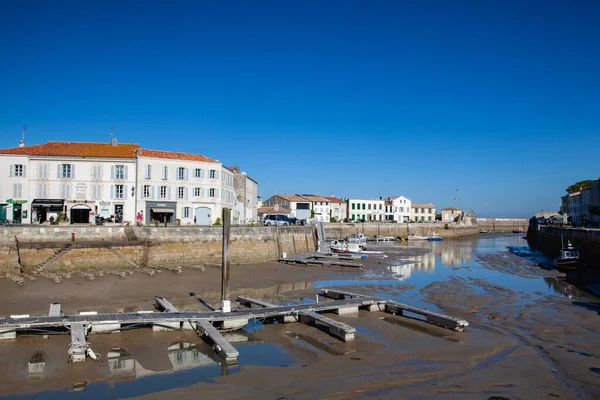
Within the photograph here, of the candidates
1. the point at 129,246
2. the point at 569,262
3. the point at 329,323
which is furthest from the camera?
the point at 569,262

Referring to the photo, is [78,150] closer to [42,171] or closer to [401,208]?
[42,171]

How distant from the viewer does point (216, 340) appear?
1316 cm

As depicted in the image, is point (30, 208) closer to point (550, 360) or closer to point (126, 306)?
point (126, 306)

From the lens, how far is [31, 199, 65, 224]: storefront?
35.2 m

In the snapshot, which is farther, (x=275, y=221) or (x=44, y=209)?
(x=275, y=221)

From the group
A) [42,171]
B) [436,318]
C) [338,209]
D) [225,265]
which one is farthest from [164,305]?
[338,209]

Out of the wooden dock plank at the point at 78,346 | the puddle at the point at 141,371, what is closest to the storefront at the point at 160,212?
the wooden dock plank at the point at 78,346

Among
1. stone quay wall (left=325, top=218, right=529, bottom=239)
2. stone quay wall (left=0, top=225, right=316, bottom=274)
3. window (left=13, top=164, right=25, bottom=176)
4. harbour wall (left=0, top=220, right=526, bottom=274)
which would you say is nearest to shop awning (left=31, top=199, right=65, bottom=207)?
window (left=13, top=164, right=25, bottom=176)

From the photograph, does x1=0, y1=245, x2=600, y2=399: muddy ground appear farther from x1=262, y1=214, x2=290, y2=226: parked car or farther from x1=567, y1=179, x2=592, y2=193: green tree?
x1=567, y1=179, x2=592, y2=193: green tree

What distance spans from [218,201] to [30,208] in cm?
1428

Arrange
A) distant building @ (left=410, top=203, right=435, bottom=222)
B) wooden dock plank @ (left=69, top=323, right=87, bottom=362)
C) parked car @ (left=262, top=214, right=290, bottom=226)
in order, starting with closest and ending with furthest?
wooden dock plank @ (left=69, top=323, right=87, bottom=362)
parked car @ (left=262, top=214, right=290, bottom=226)
distant building @ (left=410, top=203, right=435, bottom=222)

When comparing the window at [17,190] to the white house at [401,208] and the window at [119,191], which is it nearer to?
the window at [119,191]

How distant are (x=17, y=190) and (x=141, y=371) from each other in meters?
29.4

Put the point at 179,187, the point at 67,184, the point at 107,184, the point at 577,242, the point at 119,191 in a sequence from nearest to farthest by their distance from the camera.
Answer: the point at 67,184, the point at 107,184, the point at 119,191, the point at 179,187, the point at 577,242
